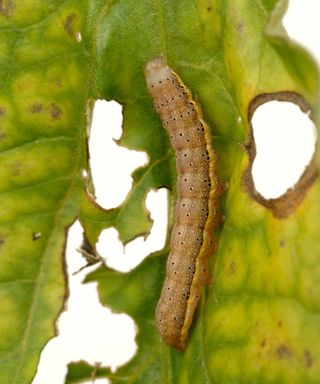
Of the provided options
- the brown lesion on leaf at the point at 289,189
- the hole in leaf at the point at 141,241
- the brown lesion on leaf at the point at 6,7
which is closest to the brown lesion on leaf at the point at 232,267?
the brown lesion on leaf at the point at 289,189

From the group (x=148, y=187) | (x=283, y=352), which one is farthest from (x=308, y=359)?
(x=148, y=187)

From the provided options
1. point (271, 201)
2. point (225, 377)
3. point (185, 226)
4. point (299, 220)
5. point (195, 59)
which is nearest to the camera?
point (299, 220)

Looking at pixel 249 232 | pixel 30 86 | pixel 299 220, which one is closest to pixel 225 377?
pixel 249 232

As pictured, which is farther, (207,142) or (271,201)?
(207,142)

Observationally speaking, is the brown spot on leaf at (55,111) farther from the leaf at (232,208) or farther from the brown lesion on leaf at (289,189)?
the brown lesion on leaf at (289,189)

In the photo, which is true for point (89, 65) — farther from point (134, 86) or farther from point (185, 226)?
point (185, 226)

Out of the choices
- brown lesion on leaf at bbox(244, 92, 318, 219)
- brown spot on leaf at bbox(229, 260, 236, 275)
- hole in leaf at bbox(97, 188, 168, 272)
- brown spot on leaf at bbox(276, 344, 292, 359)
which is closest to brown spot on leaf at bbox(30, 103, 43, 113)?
hole in leaf at bbox(97, 188, 168, 272)
